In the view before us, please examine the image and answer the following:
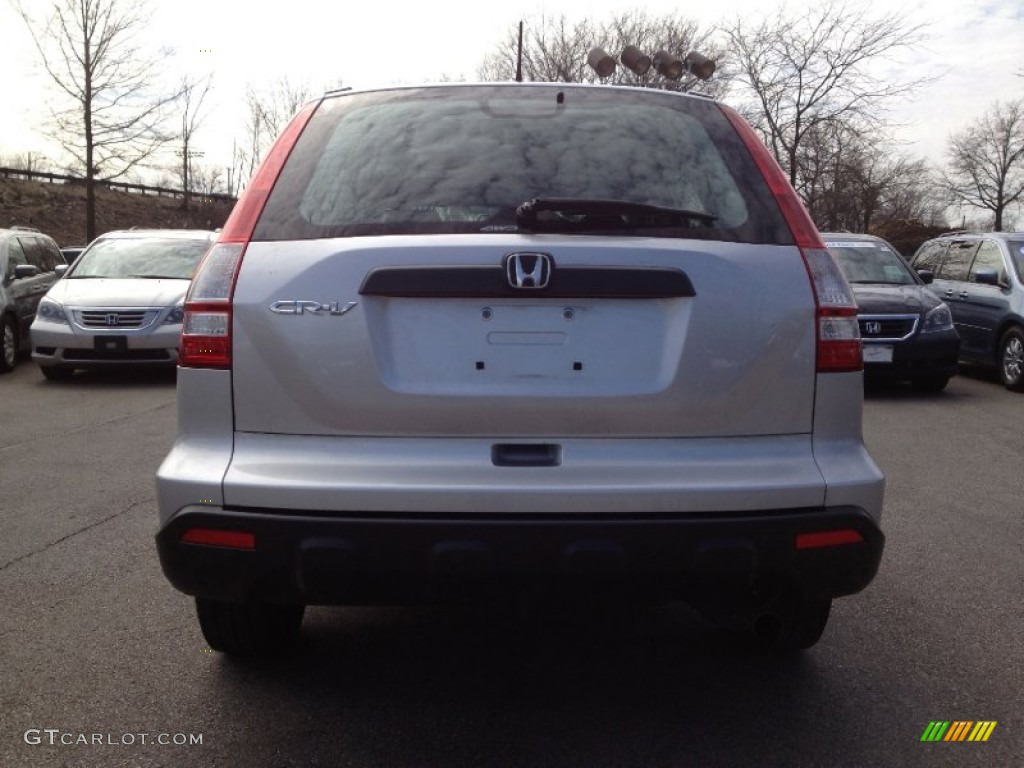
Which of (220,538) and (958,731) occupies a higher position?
(220,538)

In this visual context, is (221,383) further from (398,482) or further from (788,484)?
(788,484)

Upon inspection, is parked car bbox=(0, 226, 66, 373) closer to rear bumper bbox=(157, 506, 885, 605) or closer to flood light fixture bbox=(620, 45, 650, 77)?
flood light fixture bbox=(620, 45, 650, 77)

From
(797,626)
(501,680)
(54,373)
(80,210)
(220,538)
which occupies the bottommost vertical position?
(80,210)

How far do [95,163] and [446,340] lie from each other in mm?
26430

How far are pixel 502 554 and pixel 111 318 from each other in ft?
31.6

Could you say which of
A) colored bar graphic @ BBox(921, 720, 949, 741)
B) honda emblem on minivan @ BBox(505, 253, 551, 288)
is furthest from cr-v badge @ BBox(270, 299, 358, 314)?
colored bar graphic @ BBox(921, 720, 949, 741)

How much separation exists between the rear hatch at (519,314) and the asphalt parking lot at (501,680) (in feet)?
2.04

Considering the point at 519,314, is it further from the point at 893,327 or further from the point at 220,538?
the point at 893,327

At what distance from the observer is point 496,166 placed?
278 centimetres

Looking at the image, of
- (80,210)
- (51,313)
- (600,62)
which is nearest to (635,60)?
(600,62)

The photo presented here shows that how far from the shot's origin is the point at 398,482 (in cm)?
252

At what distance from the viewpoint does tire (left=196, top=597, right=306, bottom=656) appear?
10.3 feet

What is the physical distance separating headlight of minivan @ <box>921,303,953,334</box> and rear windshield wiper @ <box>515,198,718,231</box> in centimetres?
862

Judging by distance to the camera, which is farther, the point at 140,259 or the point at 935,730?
the point at 140,259
